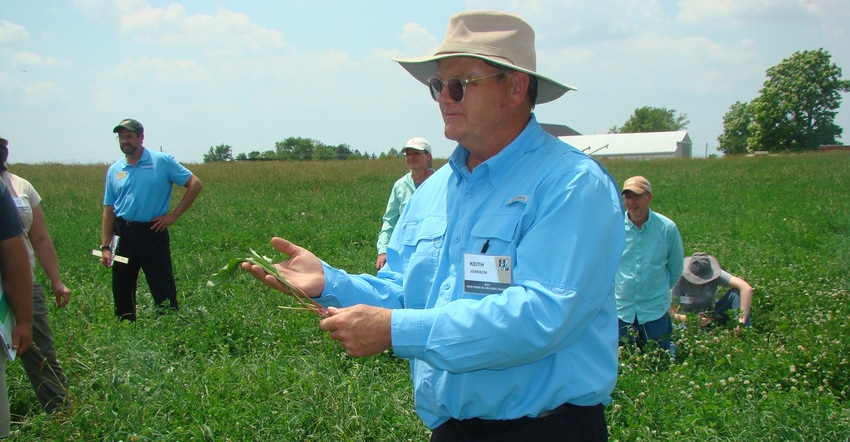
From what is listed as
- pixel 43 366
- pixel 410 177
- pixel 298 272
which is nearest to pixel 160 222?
pixel 43 366

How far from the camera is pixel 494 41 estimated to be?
1970 mm

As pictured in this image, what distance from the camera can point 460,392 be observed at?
6.10ft

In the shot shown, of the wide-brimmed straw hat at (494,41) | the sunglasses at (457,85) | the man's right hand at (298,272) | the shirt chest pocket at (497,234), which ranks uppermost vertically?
the wide-brimmed straw hat at (494,41)

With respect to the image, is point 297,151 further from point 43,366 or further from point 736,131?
point 43,366

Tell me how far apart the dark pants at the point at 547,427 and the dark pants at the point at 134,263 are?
497 centimetres

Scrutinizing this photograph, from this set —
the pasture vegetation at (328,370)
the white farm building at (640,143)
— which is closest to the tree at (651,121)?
the white farm building at (640,143)

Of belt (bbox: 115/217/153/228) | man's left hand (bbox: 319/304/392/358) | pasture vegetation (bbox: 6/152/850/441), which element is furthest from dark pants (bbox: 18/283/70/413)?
man's left hand (bbox: 319/304/392/358)

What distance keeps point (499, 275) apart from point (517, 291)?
0.54ft

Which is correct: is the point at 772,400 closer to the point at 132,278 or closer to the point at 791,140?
the point at 132,278

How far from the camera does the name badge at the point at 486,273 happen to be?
5.79ft

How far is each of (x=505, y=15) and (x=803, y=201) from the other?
15.9m

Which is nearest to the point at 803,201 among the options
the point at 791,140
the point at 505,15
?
the point at 505,15

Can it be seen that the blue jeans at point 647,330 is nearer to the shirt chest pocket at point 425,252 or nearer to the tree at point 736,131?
the shirt chest pocket at point 425,252

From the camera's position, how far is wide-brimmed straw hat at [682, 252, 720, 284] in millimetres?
5941
